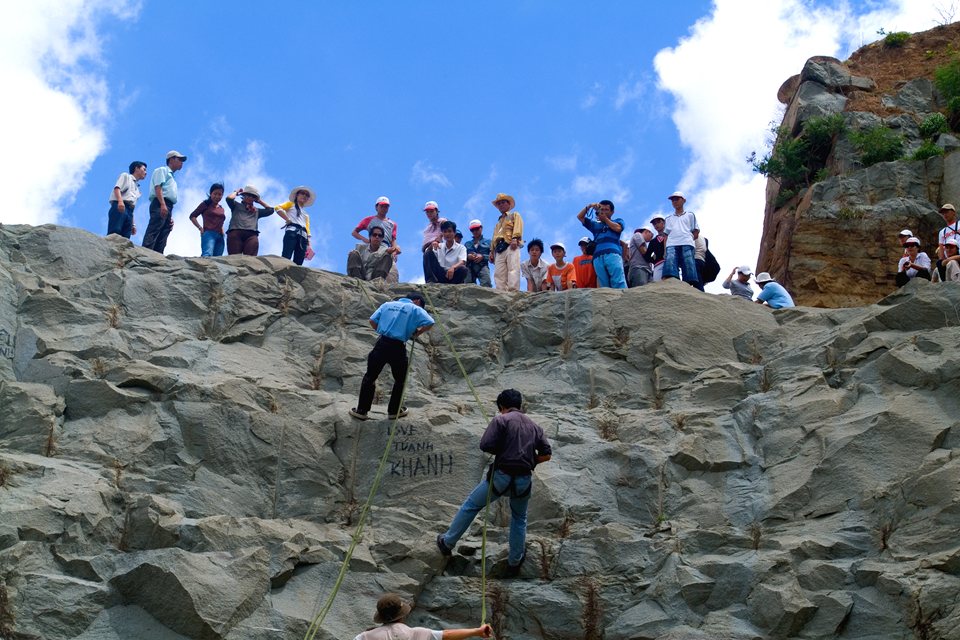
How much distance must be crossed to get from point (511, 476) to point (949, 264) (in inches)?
332

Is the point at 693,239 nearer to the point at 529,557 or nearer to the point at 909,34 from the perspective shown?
the point at 529,557

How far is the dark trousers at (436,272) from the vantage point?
62.8 feet

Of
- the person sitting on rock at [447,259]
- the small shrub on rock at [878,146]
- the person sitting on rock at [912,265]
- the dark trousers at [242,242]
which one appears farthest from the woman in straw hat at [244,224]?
the small shrub on rock at [878,146]

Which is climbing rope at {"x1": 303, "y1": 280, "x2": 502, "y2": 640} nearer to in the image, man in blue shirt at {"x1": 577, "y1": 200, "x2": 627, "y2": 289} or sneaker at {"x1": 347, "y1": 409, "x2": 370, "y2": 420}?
sneaker at {"x1": 347, "y1": 409, "x2": 370, "y2": 420}

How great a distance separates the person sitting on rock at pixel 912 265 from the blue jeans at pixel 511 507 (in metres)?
7.66

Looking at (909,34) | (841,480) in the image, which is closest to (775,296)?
(841,480)

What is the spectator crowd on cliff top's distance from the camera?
18641 millimetres

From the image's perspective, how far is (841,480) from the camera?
13484mm

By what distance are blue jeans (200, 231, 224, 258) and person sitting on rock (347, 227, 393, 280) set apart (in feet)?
6.62

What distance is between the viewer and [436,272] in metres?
19.4

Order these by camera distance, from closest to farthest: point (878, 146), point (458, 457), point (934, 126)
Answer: point (458, 457)
point (878, 146)
point (934, 126)

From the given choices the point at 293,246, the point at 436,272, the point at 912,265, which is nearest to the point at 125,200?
the point at 293,246

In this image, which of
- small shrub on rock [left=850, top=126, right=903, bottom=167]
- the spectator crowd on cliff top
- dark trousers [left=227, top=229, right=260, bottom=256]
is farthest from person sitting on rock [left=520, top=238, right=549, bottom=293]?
small shrub on rock [left=850, top=126, right=903, bottom=167]

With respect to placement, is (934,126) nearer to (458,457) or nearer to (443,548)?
(458,457)
